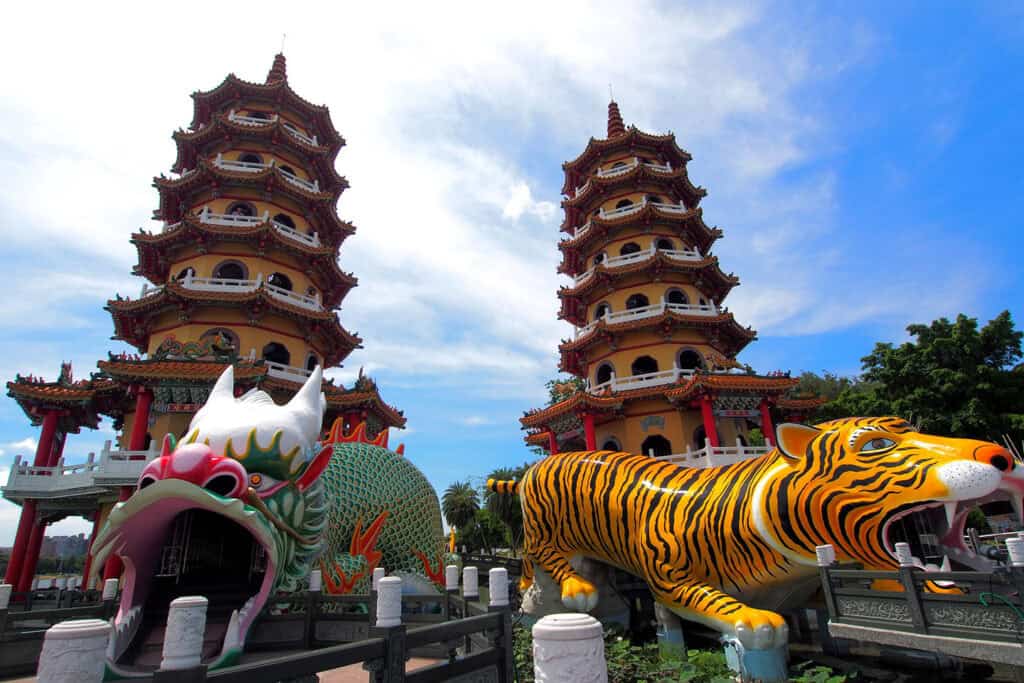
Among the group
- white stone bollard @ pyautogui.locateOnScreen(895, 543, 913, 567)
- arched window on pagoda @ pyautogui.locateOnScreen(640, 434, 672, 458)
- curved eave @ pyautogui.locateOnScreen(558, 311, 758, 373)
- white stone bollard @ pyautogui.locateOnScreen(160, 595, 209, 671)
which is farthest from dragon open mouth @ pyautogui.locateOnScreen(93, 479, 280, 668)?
curved eave @ pyautogui.locateOnScreen(558, 311, 758, 373)

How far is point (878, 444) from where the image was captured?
18.4 ft

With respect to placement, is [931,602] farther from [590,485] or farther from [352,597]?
[352,597]

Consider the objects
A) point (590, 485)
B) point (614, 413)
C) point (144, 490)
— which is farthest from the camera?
point (614, 413)

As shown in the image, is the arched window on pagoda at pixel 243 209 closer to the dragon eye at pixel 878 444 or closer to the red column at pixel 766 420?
the red column at pixel 766 420

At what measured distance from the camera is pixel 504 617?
4883mm

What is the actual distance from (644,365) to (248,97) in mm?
17467

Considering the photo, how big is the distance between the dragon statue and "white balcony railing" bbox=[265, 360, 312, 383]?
6.24m

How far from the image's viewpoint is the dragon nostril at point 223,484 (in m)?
5.78

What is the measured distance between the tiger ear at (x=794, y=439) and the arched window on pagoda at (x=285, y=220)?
17245mm

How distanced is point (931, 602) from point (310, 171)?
2127 centimetres

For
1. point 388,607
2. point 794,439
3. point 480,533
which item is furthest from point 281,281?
point 480,533

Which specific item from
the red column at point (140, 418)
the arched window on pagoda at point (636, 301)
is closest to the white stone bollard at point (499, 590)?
the red column at point (140, 418)

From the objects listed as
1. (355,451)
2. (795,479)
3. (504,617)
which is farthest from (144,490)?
(795,479)

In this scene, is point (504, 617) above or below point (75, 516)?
below
